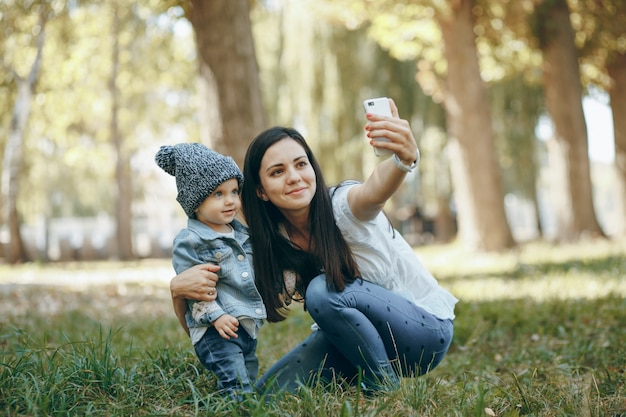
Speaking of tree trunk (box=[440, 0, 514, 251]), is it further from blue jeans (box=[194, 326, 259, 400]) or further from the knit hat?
blue jeans (box=[194, 326, 259, 400])

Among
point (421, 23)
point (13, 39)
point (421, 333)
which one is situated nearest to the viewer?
point (421, 333)

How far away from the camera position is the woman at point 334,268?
2.76 metres

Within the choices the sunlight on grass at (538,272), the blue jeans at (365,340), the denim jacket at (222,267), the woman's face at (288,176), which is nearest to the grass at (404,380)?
the sunlight on grass at (538,272)

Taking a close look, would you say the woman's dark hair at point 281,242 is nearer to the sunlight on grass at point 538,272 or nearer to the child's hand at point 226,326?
the child's hand at point 226,326

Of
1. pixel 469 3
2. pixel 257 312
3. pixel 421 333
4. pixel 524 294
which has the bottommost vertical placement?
pixel 524 294

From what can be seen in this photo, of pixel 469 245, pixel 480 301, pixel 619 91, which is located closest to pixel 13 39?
pixel 469 245

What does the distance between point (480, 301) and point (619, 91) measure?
968 cm

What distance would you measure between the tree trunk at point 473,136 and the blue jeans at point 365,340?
25.3 ft

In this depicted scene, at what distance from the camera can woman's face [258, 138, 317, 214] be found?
2.80m

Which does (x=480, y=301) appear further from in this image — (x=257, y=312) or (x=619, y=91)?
(x=619, y=91)

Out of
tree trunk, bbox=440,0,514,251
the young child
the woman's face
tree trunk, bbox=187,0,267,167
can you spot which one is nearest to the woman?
the woman's face

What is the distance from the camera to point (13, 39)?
1281 cm

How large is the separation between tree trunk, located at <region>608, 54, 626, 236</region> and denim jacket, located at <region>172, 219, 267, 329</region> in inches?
490

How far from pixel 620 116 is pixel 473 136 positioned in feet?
15.8
